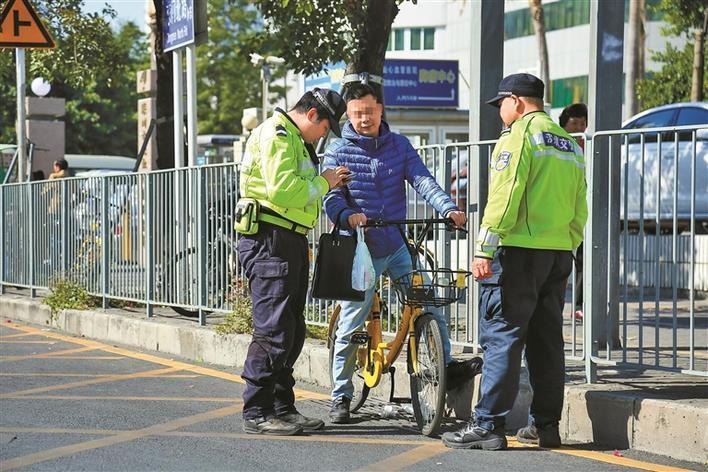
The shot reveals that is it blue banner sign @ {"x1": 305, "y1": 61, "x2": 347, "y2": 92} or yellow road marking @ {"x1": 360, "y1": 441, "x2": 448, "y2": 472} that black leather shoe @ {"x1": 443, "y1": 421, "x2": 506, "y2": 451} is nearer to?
yellow road marking @ {"x1": 360, "y1": 441, "x2": 448, "y2": 472}

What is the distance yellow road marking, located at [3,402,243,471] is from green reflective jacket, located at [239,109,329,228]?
4.50ft

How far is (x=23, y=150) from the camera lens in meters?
17.0

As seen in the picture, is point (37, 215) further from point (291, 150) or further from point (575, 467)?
point (575, 467)

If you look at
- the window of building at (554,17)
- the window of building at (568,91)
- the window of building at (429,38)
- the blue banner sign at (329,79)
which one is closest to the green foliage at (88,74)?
the blue banner sign at (329,79)

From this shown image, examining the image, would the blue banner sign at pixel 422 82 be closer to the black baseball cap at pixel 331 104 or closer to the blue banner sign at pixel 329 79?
the blue banner sign at pixel 329 79

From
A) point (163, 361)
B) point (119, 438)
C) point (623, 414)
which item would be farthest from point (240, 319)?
point (623, 414)

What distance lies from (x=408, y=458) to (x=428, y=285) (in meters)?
0.93

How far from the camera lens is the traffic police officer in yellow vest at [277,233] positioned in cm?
640

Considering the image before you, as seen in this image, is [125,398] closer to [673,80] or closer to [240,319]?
[240,319]

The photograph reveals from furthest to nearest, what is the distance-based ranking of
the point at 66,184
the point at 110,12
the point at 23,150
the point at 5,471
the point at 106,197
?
the point at 110,12 < the point at 23,150 < the point at 66,184 < the point at 106,197 < the point at 5,471

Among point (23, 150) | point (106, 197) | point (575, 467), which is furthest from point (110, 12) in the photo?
point (575, 467)

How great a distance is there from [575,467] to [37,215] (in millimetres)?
8857

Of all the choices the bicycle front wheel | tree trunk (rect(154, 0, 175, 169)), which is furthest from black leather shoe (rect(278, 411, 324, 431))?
tree trunk (rect(154, 0, 175, 169))

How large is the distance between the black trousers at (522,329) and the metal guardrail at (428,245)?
1.61 feet
